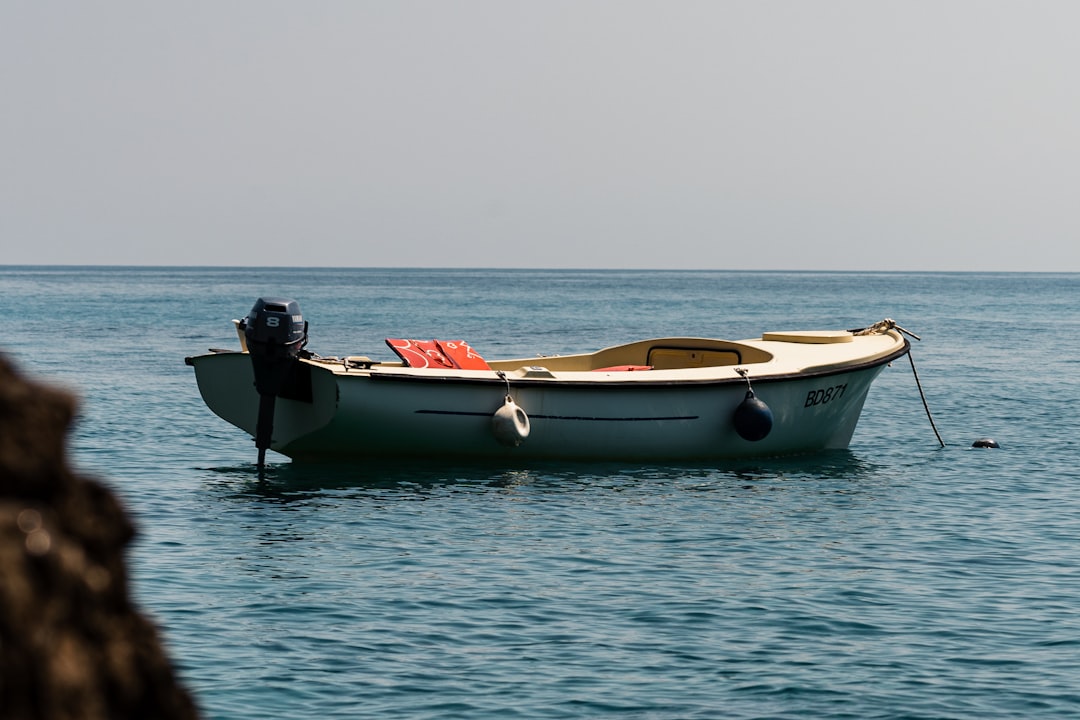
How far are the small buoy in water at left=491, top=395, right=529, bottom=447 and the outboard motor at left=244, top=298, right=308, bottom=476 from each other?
87.5 inches

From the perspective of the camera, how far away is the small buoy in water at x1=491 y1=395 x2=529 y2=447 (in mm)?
14523

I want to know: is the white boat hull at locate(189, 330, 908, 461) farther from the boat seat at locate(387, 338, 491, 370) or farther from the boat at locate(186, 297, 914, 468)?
the boat seat at locate(387, 338, 491, 370)

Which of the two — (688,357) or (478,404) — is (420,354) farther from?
(688,357)

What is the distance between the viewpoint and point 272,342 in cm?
1396

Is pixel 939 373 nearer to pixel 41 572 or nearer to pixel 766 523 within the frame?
pixel 766 523

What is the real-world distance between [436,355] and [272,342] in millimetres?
2454

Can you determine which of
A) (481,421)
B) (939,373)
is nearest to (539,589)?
(481,421)

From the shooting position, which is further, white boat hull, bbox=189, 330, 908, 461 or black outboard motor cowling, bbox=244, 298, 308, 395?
white boat hull, bbox=189, 330, 908, 461

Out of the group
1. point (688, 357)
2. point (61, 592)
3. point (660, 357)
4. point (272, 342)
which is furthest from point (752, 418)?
point (61, 592)

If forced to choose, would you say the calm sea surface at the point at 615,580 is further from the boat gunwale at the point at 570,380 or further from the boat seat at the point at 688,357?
the boat seat at the point at 688,357

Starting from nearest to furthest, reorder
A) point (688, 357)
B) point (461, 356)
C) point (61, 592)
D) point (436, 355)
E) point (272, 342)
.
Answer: point (61, 592)
point (272, 342)
point (436, 355)
point (461, 356)
point (688, 357)

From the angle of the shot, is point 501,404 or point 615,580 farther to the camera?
point 501,404

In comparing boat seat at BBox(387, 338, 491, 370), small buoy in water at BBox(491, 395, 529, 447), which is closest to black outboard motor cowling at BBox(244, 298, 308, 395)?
boat seat at BBox(387, 338, 491, 370)

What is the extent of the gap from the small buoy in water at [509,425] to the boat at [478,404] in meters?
0.01
